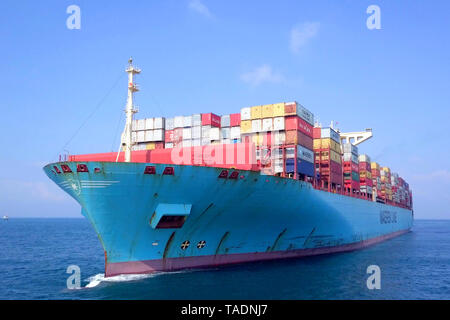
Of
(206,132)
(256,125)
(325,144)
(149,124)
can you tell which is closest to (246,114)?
(256,125)

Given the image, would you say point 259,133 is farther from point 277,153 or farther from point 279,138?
point 277,153

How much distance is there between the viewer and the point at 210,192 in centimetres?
2431

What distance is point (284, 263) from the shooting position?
1217 inches

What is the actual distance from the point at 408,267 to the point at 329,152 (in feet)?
49.7

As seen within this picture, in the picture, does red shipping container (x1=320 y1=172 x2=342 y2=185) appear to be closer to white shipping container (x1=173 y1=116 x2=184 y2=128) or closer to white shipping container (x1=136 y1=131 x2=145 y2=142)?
white shipping container (x1=173 y1=116 x2=184 y2=128)

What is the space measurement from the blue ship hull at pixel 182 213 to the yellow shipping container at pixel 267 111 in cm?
840

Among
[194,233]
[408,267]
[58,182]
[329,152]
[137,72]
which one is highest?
[137,72]

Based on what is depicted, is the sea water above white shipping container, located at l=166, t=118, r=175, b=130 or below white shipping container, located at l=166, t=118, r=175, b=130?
below

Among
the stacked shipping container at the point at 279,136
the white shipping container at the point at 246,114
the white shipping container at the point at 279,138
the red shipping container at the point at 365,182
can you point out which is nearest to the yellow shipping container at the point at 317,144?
the stacked shipping container at the point at 279,136

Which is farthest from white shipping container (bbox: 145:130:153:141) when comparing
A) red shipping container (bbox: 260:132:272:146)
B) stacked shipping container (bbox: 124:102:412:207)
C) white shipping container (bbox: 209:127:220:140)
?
red shipping container (bbox: 260:132:272:146)

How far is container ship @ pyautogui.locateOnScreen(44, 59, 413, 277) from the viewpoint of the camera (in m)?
22.8

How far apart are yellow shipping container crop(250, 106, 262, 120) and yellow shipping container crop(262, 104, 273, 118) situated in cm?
33
